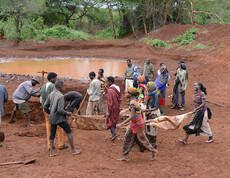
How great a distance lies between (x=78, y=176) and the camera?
412 cm

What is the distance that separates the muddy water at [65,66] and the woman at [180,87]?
290 inches

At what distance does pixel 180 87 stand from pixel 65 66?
11117 mm

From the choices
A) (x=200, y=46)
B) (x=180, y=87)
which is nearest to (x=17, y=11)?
(x=200, y=46)

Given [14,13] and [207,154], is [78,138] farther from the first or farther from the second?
[14,13]

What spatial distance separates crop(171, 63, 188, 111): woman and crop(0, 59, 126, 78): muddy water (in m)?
7.36

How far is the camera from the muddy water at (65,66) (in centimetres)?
1586

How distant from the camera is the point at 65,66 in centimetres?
1806

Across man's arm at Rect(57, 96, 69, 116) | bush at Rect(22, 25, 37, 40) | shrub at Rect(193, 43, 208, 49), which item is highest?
bush at Rect(22, 25, 37, 40)

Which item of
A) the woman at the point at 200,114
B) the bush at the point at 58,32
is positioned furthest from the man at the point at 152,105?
the bush at the point at 58,32

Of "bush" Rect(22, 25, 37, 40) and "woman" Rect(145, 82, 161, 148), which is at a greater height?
"bush" Rect(22, 25, 37, 40)

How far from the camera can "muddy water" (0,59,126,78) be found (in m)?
15.9

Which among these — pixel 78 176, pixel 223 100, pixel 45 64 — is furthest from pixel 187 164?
pixel 45 64

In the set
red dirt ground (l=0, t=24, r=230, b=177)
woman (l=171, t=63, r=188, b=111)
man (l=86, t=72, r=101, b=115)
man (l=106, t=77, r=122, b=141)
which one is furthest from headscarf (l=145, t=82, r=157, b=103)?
woman (l=171, t=63, r=188, b=111)

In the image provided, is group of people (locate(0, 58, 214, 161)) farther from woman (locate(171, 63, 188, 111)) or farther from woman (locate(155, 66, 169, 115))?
woman (locate(171, 63, 188, 111))
